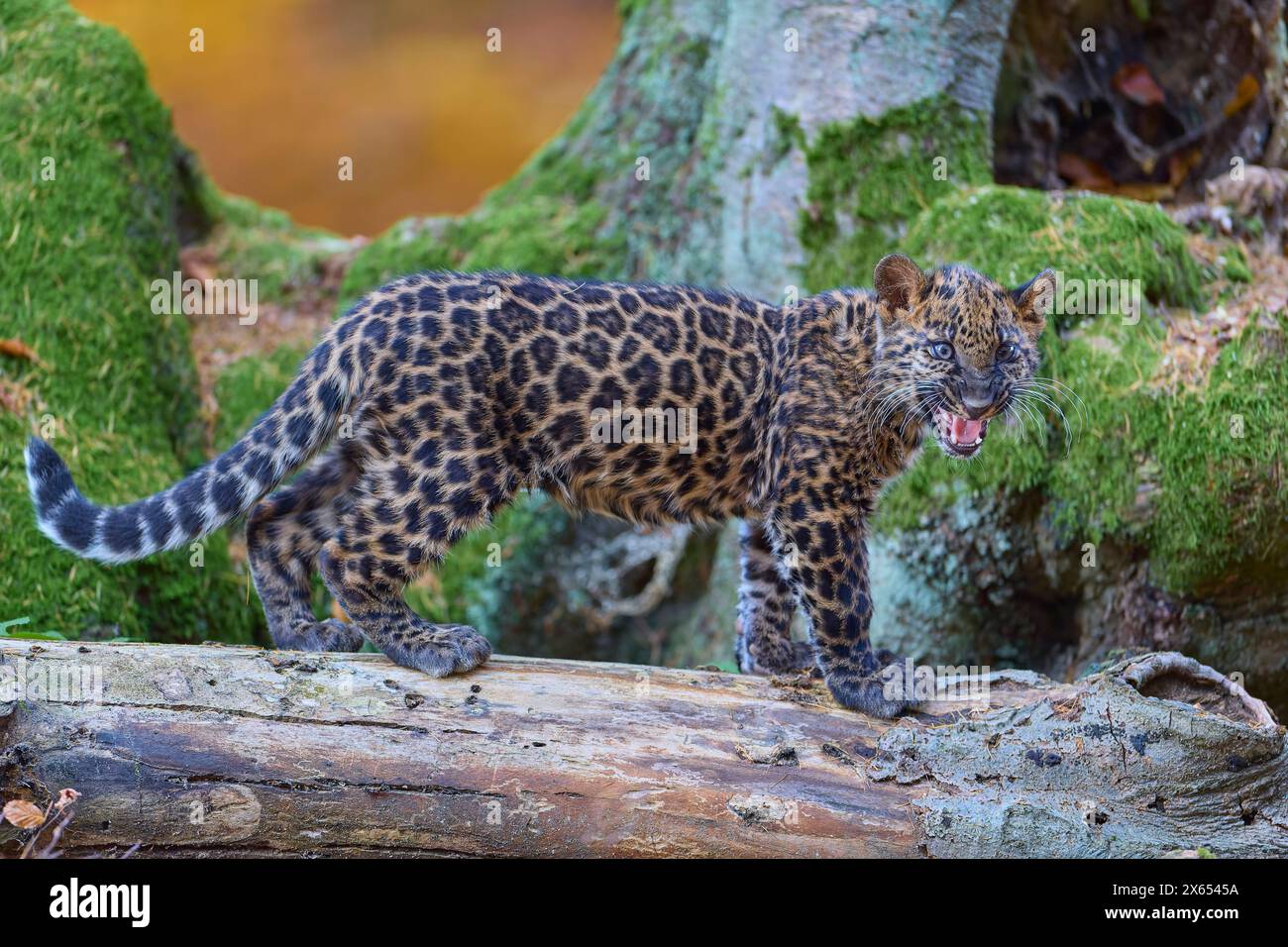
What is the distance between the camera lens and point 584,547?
8.92 metres

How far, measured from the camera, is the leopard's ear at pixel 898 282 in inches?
223

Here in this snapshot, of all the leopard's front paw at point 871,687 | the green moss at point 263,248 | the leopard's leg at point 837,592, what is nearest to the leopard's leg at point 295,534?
the leopard's leg at point 837,592

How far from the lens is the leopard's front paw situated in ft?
17.4

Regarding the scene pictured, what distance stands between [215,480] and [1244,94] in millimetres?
7170

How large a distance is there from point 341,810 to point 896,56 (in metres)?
5.85

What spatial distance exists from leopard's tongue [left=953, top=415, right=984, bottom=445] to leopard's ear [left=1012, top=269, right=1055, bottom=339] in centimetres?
54

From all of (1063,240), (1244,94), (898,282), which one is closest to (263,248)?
(898,282)

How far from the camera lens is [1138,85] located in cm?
894

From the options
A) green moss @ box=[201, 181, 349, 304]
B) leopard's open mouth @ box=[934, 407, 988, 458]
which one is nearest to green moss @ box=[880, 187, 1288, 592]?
leopard's open mouth @ box=[934, 407, 988, 458]

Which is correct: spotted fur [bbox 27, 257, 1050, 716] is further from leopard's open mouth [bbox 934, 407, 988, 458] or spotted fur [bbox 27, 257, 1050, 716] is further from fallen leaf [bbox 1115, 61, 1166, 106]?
fallen leaf [bbox 1115, 61, 1166, 106]

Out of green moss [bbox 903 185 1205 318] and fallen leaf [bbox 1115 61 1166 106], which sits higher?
fallen leaf [bbox 1115 61 1166 106]

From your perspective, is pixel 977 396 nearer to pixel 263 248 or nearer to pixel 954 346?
pixel 954 346

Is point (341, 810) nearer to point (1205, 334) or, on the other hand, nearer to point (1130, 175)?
point (1205, 334)

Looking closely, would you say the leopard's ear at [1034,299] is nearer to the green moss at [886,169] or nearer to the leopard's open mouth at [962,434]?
the leopard's open mouth at [962,434]
